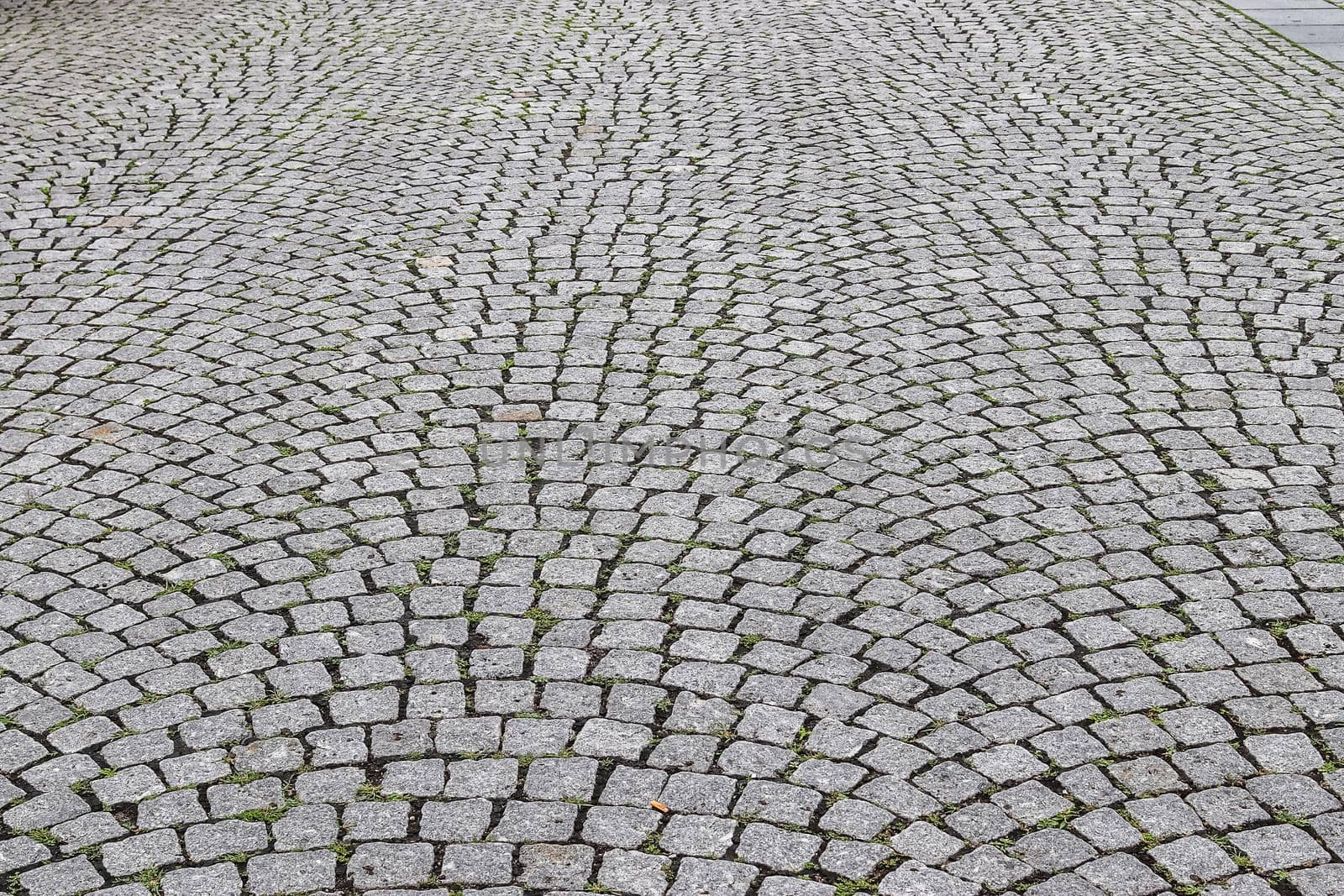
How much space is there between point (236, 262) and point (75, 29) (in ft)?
23.6

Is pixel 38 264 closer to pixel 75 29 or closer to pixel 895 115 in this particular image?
pixel 895 115

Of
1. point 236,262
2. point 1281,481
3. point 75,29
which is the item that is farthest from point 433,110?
point 1281,481

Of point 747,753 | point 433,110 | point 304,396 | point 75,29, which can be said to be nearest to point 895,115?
point 433,110

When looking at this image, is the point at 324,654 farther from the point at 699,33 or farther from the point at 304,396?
the point at 699,33

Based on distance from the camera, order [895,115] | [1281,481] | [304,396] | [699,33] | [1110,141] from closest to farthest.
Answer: [1281,481] → [304,396] → [1110,141] → [895,115] → [699,33]

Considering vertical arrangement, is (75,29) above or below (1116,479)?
above

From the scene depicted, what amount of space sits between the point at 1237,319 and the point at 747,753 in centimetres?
399

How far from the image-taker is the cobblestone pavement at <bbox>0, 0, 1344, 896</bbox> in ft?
12.3

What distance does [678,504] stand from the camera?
5242mm

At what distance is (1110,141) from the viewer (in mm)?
9344

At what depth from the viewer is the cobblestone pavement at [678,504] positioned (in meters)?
3.74

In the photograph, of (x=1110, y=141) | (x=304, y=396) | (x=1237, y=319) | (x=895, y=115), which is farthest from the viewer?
(x=895, y=115)

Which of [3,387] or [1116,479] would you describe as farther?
[3,387]

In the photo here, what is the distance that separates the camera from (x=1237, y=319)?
6641mm
